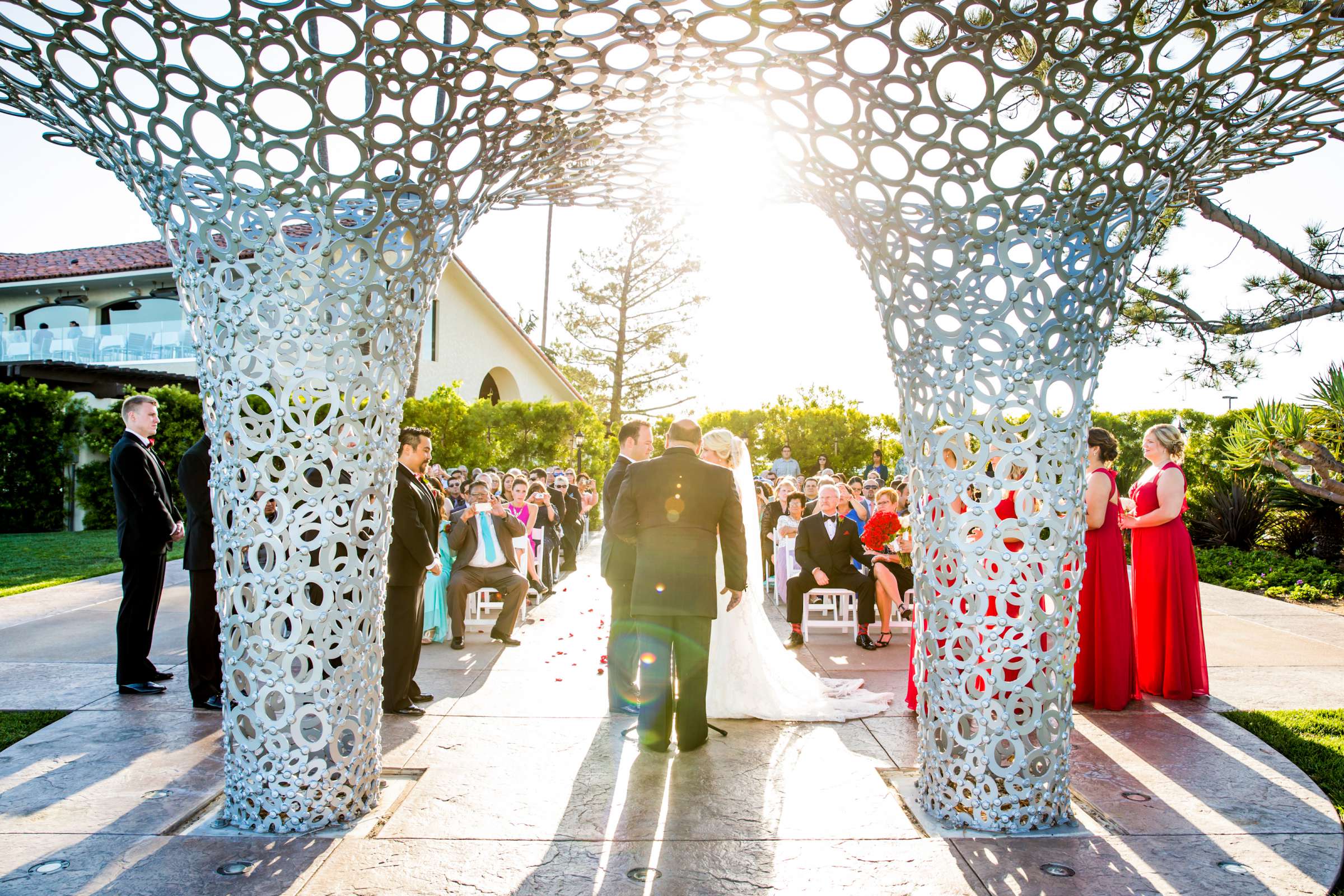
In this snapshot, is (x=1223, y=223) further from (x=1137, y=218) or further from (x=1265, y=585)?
(x=1265, y=585)

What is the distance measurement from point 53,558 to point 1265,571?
19238mm

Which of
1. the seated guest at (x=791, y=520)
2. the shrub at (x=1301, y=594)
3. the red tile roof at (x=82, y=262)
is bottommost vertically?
the shrub at (x=1301, y=594)

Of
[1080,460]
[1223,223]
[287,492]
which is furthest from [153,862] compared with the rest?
[1223,223]

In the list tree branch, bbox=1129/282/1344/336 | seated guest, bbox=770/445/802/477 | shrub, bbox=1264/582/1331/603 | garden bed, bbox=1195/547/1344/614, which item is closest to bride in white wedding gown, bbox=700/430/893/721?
tree branch, bbox=1129/282/1344/336

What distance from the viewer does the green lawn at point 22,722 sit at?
18.1 feet

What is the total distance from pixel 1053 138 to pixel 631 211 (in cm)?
318

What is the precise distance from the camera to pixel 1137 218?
427 centimetres

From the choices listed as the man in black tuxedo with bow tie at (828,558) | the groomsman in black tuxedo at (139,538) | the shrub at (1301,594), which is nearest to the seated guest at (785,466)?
the shrub at (1301,594)

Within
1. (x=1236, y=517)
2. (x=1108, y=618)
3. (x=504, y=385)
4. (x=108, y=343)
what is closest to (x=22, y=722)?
(x=1108, y=618)

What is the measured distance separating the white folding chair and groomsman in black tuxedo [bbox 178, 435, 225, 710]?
526cm

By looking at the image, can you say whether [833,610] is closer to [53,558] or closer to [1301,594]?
[1301,594]

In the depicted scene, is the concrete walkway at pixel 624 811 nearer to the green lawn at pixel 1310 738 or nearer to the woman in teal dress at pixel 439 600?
the green lawn at pixel 1310 738

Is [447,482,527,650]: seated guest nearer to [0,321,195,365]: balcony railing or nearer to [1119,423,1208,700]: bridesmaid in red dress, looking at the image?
[1119,423,1208,700]: bridesmaid in red dress

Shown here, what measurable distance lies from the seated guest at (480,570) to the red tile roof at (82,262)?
18745mm
